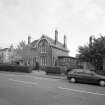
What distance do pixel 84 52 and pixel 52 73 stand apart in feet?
22.7

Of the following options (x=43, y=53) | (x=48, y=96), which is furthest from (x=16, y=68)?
(x=48, y=96)

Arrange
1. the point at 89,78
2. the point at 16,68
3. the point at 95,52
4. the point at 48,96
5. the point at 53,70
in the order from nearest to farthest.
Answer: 1. the point at 48,96
2. the point at 89,78
3. the point at 95,52
4. the point at 53,70
5. the point at 16,68

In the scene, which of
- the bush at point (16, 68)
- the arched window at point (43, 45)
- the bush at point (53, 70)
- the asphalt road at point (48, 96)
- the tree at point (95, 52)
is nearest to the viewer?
the asphalt road at point (48, 96)

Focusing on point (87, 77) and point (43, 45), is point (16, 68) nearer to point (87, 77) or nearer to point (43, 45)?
point (43, 45)

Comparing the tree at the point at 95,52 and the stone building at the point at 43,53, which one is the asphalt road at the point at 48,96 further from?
the stone building at the point at 43,53

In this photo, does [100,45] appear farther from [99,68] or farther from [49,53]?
[49,53]

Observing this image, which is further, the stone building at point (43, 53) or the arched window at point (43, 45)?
the arched window at point (43, 45)

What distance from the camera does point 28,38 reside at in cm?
4003

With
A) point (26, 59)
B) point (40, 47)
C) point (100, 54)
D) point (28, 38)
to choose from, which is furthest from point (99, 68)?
point (28, 38)

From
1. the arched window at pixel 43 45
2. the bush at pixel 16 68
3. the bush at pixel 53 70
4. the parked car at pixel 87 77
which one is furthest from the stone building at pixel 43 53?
the parked car at pixel 87 77

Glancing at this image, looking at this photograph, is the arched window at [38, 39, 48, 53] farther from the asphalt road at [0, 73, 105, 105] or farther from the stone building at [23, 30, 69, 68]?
the asphalt road at [0, 73, 105, 105]

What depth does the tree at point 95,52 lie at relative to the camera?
719 inches

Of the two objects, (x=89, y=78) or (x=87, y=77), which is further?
(x=87, y=77)

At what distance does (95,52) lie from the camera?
18.8 metres
